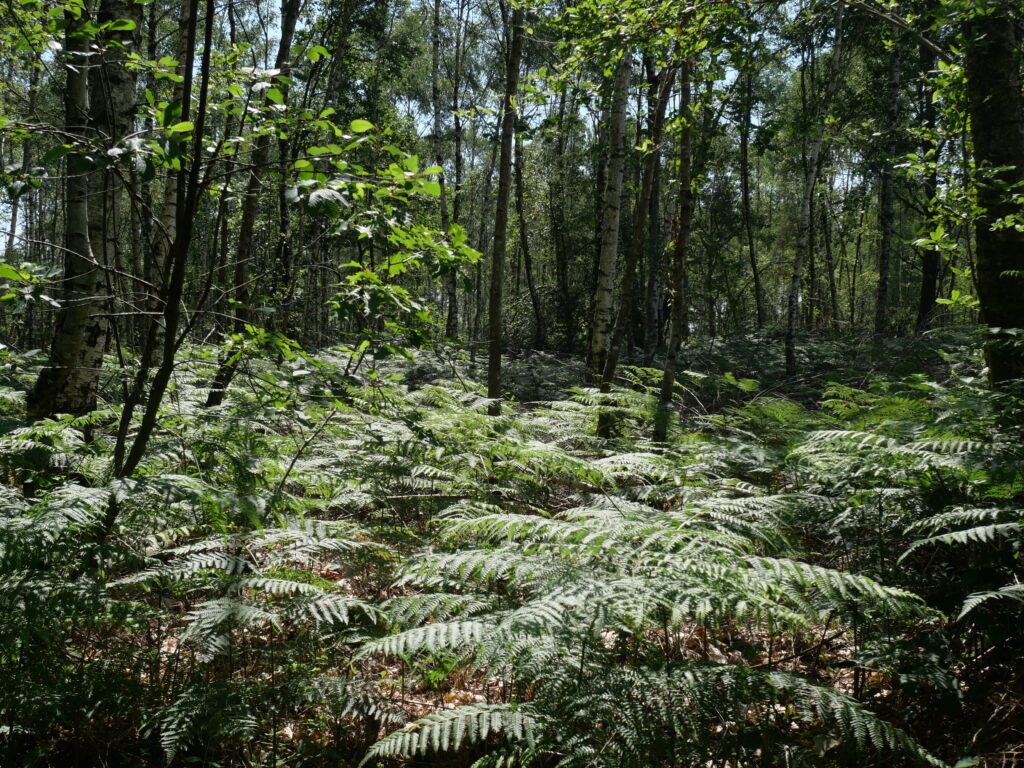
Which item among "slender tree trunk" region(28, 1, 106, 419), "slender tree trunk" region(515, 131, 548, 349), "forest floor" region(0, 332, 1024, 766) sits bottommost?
"forest floor" region(0, 332, 1024, 766)

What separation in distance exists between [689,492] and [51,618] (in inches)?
134

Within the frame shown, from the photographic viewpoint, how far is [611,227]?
8.07m

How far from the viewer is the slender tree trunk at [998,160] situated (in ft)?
13.5

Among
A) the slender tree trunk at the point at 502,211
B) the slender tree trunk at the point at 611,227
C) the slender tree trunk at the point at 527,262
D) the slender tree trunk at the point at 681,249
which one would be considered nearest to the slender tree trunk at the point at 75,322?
the slender tree trunk at the point at 502,211

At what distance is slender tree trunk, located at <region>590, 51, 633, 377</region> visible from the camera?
7906mm

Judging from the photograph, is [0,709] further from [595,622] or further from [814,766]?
[814,766]

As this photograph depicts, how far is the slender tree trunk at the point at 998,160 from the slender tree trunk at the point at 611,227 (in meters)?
4.02

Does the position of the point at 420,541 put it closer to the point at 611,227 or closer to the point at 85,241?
the point at 85,241

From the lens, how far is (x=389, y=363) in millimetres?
14164

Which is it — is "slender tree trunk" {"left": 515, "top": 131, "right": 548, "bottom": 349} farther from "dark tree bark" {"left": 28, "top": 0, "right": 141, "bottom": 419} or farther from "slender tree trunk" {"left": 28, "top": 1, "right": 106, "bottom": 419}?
"slender tree trunk" {"left": 28, "top": 1, "right": 106, "bottom": 419}

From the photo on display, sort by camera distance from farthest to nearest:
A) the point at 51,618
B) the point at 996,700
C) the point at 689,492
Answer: the point at 689,492 < the point at 996,700 < the point at 51,618

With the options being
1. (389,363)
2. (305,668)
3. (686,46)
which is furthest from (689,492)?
(389,363)

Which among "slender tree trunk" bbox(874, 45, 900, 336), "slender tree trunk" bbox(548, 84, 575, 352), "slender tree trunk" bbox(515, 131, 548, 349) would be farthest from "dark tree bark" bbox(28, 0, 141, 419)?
"slender tree trunk" bbox(874, 45, 900, 336)

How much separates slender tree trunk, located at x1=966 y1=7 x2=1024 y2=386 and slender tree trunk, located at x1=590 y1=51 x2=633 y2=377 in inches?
158
